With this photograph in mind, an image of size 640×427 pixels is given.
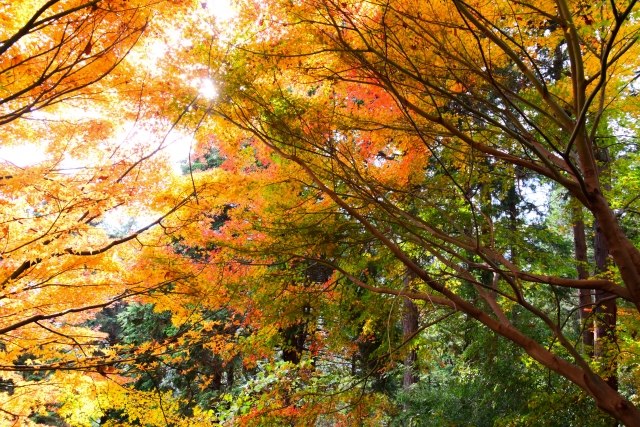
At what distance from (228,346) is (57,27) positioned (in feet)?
14.8

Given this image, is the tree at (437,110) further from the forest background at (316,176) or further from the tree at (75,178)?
the tree at (75,178)

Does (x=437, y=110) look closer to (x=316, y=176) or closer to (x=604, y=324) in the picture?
(x=316, y=176)

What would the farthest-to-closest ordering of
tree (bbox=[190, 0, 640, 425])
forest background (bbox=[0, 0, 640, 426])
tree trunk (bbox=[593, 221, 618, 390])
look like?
tree trunk (bbox=[593, 221, 618, 390]), forest background (bbox=[0, 0, 640, 426]), tree (bbox=[190, 0, 640, 425])

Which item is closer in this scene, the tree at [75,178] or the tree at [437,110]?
the tree at [437,110]

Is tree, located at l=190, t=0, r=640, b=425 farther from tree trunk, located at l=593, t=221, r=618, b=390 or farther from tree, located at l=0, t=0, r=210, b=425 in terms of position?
tree, located at l=0, t=0, r=210, b=425

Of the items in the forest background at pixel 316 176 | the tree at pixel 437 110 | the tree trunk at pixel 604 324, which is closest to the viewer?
the tree at pixel 437 110

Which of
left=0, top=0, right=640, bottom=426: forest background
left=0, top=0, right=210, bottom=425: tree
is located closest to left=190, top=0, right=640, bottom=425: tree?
left=0, top=0, right=640, bottom=426: forest background

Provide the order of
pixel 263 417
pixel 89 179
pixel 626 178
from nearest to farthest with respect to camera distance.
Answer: pixel 89 179 → pixel 263 417 → pixel 626 178

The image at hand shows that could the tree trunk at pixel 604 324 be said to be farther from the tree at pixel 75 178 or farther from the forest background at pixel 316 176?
the tree at pixel 75 178

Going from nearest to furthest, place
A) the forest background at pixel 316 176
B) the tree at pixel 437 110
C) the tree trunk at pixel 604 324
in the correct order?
1. the tree at pixel 437 110
2. the forest background at pixel 316 176
3. the tree trunk at pixel 604 324

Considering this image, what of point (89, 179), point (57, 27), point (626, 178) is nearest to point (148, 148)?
point (89, 179)

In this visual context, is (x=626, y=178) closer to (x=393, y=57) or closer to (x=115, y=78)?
(x=393, y=57)

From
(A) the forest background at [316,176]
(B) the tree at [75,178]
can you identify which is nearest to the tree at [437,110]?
(A) the forest background at [316,176]

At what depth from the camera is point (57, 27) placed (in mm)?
3352
